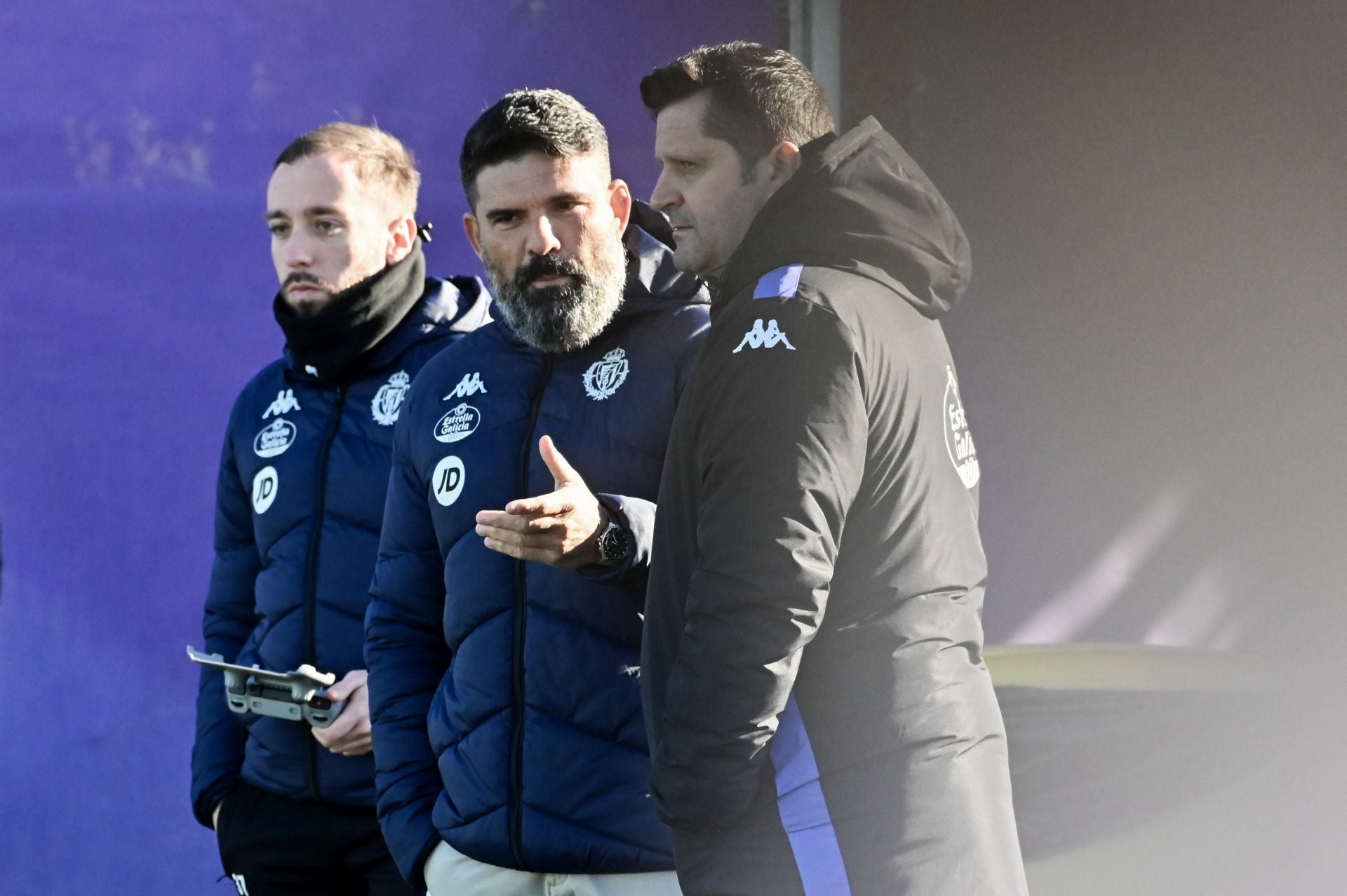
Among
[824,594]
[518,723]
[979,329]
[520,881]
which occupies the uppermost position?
[979,329]

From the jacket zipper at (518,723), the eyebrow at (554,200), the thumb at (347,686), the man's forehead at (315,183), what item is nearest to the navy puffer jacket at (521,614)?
the jacket zipper at (518,723)

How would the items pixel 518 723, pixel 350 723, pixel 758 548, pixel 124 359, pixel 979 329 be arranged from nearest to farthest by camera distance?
pixel 758 548 → pixel 518 723 → pixel 350 723 → pixel 124 359 → pixel 979 329

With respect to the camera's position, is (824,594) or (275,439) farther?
(275,439)

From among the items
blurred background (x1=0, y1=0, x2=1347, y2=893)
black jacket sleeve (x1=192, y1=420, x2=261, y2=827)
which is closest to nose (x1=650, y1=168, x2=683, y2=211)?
black jacket sleeve (x1=192, y1=420, x2=261, y2=827)

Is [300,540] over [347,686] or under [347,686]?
over

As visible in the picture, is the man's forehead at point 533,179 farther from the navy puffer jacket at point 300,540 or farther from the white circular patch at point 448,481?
the navy puffer jacket at point 300,540

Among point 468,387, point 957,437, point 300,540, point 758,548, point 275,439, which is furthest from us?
point 275,439

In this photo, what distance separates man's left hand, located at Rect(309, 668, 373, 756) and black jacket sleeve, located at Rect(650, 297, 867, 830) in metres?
1.05

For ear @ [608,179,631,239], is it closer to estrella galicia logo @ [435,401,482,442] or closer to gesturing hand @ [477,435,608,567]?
estrella galicia logo @ [435,401,482,442]

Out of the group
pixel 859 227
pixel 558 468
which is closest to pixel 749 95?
pixel 859 227

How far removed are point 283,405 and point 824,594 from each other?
1.54 m

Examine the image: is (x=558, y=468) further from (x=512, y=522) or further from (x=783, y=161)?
(x=783, y=161)

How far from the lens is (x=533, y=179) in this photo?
7.14ft

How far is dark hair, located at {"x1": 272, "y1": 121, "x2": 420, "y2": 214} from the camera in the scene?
110 inches
